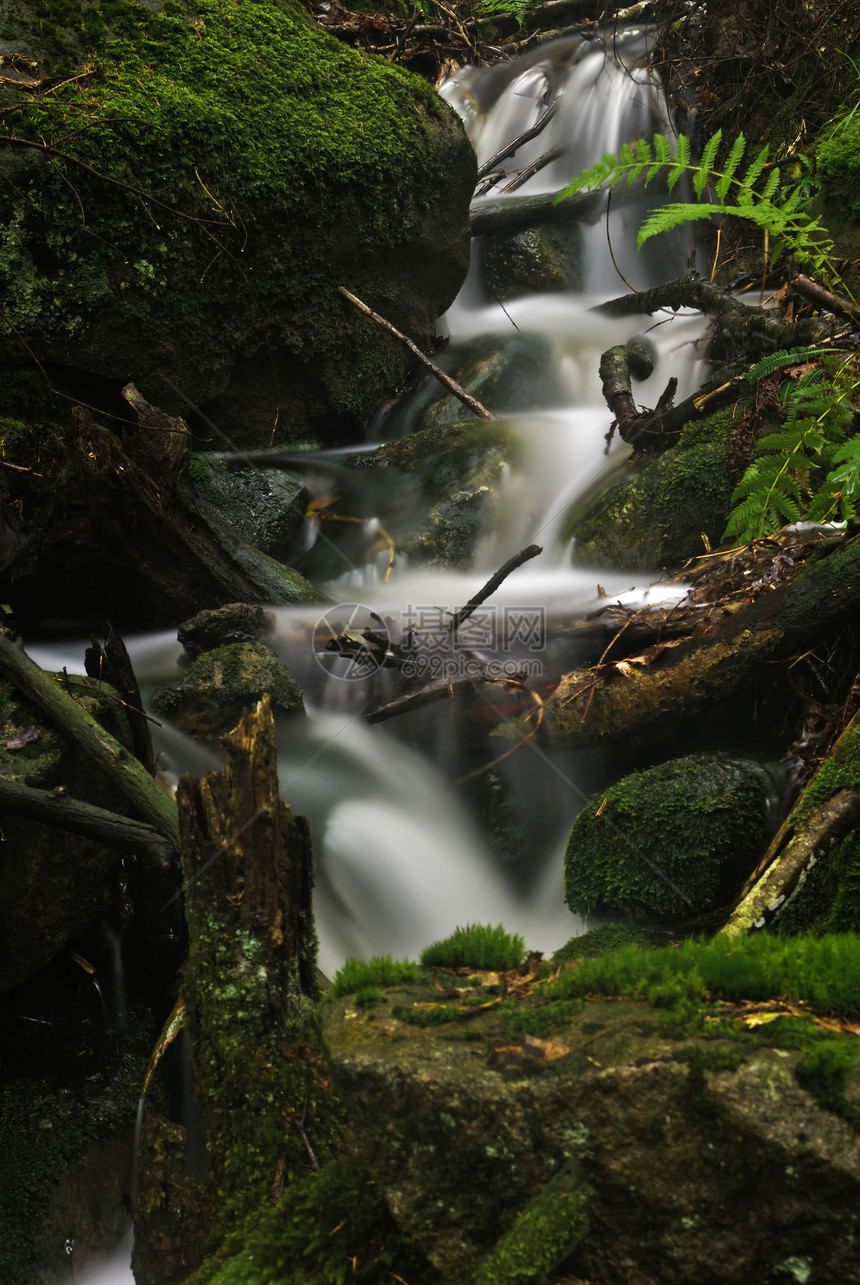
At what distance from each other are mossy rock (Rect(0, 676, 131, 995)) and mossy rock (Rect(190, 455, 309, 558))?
2.85m

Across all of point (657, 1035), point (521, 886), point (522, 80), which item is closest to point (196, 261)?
point (521, 886)

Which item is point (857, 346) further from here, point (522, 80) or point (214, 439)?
point (522, 80)

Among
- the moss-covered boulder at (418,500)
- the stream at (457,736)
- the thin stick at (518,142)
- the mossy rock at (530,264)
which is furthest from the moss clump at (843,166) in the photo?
the thin stick at (518,142)

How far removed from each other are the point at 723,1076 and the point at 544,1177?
39cm

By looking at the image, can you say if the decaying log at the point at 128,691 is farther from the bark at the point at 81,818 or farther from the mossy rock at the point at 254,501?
the mossy rock at the point at 254,501

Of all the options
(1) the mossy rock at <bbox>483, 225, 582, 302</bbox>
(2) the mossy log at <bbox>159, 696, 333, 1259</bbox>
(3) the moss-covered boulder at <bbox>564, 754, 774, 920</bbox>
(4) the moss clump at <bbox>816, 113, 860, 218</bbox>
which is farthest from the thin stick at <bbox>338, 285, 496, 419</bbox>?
(2) the mossy log at <bbox>159, 696, 333, 1259</bbox>

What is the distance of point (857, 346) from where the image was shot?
4156mm

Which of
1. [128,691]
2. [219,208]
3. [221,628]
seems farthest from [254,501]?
[128,691]

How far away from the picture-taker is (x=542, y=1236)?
140cm

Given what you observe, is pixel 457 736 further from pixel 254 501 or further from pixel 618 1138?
pixel 618 1138

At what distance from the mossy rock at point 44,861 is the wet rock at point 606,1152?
6.09 ft

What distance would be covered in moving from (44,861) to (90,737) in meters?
0.49
